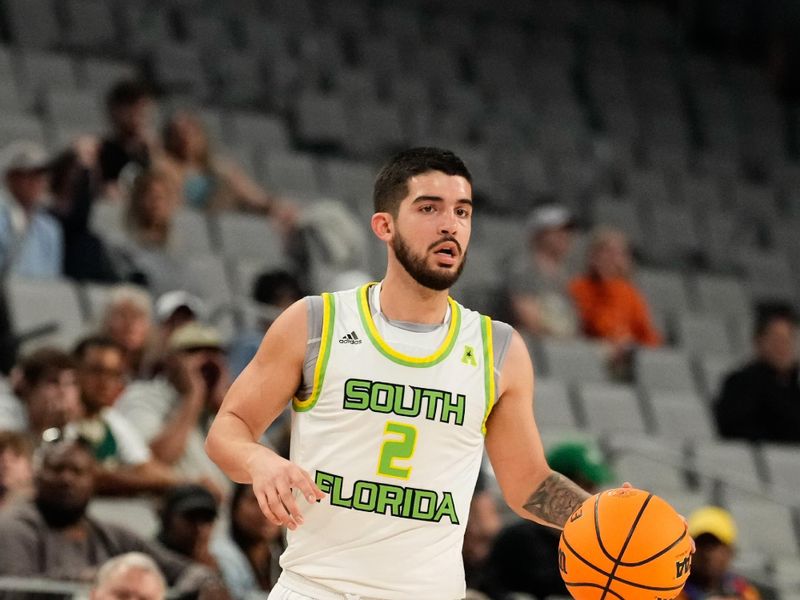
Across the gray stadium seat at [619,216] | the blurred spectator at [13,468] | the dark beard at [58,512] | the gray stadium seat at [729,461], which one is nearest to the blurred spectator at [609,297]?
the gray stadium seat at [729,461]

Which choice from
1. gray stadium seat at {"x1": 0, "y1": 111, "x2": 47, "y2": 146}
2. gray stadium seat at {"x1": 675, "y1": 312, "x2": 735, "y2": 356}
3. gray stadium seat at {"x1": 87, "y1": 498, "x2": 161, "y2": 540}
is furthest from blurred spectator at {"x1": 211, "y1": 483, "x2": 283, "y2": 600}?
gray stadium seat at {"x1": 675, "y1": 312, "x2": 735, "y2": 356}

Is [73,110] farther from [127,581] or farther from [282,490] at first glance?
[282,490]

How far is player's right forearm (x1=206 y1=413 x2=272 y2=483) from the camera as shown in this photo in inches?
143

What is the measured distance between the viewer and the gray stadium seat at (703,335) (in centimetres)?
1159

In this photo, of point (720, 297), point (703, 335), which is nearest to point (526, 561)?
point (703, 335)

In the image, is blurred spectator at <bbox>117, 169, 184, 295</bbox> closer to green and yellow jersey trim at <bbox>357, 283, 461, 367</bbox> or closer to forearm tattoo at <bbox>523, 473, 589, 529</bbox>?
green and yellow jersey trim at <bbox>357, 283, 461, 367</bbox>

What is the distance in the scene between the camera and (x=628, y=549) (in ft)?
12.4

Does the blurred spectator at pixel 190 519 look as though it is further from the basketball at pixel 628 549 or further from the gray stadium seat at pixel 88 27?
the gray stadium seat at pixel 88 27

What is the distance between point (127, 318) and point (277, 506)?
4503 mm

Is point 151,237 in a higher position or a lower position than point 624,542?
higher

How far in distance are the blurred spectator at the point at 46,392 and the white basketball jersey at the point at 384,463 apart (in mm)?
3108

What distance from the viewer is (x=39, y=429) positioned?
6898 mm

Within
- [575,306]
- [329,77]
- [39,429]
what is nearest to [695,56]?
[329,77]

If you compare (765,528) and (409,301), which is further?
(765,528)
